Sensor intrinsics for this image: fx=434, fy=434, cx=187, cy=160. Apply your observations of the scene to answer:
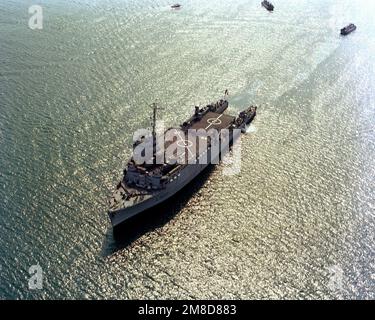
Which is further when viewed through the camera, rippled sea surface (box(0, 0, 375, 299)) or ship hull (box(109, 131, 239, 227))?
ship hull (box(109, 131, 239, 227))

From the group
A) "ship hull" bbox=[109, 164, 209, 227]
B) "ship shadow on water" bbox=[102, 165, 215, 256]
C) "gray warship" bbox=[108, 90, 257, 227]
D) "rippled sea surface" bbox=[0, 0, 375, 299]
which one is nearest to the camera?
"rippled sea surface" bbox=[0, 0, 375, 299]

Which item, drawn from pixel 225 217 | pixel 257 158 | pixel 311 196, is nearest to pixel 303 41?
pixel 257 158

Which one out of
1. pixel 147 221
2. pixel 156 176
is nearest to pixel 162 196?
pixel 156 176

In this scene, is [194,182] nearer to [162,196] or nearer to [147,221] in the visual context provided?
[162,196]

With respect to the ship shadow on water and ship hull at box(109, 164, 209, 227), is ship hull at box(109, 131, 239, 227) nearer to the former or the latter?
ship hull at box(109, 164, 209, 227)

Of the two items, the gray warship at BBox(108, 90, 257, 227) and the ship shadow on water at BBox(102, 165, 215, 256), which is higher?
the gray warship at BBox(108, 90, 257, 227)

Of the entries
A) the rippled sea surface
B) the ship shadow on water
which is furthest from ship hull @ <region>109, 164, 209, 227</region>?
the rippled sea surface

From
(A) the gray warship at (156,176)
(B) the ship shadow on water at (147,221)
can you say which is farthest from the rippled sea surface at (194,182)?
(A) the gray warship at (156,176)
